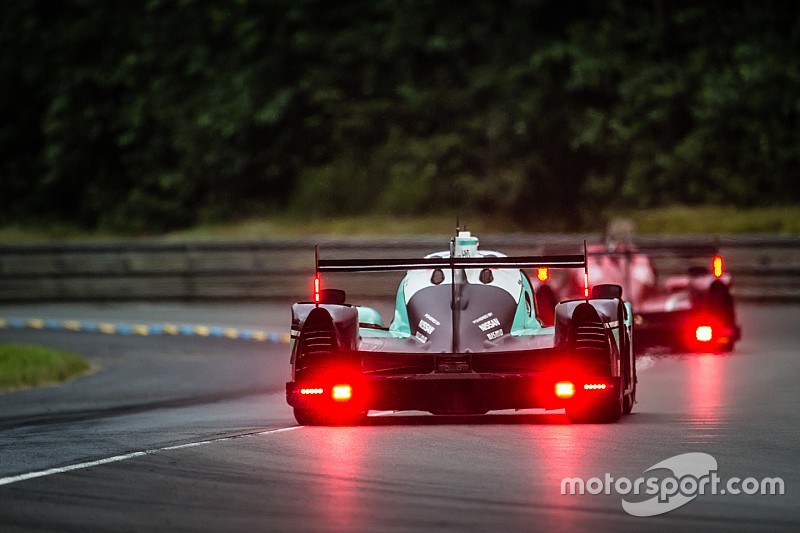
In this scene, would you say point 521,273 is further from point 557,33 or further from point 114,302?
point 557,33

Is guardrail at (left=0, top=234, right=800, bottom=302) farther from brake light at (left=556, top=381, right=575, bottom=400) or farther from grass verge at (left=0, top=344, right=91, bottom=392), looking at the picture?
brake light at (left=556, top=381, right=575, bottom=400)

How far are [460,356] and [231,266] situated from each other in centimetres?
1892

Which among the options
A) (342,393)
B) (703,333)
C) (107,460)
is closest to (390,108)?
(703,333)

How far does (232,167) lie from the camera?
135 feet

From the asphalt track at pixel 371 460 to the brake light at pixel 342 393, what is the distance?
0.76ft

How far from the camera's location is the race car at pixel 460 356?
1250 cm

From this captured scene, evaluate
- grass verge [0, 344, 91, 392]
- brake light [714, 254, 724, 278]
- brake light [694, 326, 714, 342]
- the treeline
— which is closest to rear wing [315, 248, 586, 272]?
brake light [714, 254, 724, 278]

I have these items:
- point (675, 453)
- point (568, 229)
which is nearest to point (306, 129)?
point (568, 229)

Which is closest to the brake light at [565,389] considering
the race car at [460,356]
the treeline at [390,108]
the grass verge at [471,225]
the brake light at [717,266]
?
the race car at [460,356]

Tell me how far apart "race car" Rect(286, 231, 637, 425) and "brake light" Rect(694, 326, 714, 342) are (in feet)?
20.1

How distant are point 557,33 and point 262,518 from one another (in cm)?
3055

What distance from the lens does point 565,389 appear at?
12516mm

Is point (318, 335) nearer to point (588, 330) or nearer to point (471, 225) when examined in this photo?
point (588, 330)

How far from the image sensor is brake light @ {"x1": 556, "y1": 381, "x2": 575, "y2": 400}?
12492 mm
